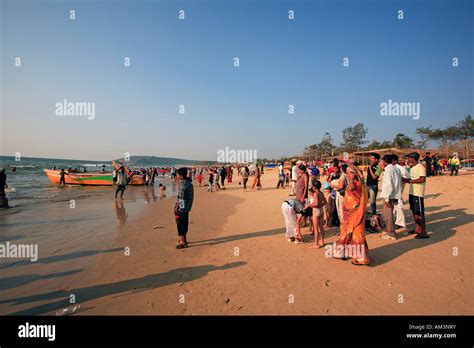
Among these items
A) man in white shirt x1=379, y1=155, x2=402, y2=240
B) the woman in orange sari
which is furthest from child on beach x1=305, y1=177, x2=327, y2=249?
man in white shirt x1=379, y1=155, x2=402, y2=240

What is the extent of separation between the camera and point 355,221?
172 inches

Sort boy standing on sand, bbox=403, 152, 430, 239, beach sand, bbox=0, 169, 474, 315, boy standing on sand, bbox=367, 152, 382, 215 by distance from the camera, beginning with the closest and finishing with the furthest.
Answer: beach sand, bbox=0, 169, 474, 315
boy standing on sand, bbox=403, 152, 430, 239
boy standing on sand, bbox=367, 152, 382, 215

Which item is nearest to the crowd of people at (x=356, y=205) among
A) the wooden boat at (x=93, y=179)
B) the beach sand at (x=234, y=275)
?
the beach sand at (x=234, y=275)

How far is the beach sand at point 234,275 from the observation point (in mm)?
3225

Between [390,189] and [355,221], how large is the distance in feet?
6.62

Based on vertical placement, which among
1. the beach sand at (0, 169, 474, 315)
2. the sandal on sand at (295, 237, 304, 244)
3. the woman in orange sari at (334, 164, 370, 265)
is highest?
the woman in orange sari at (334, 164, 370, 265)

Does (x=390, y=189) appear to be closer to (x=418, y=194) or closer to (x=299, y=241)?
(x=418, y=194)

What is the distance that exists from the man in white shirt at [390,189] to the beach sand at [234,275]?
0.38 m

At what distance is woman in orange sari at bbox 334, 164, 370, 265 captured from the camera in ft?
14.2

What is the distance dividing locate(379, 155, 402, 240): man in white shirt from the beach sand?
0.38 metres

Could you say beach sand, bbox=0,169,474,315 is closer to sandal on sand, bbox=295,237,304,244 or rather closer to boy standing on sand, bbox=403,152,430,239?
sandal on sand, bbox=295,237,304,244

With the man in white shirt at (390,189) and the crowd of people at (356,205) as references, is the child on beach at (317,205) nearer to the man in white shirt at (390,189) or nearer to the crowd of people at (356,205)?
the crowd of people at (356,205)
